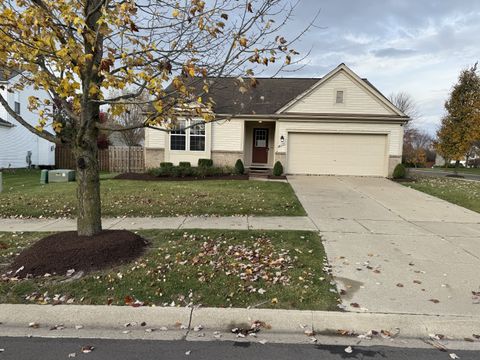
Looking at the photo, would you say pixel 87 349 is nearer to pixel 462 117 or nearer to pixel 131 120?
pixel 462 117

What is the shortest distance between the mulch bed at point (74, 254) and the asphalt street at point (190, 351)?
1.49 meters

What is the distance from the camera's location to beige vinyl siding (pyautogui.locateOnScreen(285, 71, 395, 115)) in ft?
58.0

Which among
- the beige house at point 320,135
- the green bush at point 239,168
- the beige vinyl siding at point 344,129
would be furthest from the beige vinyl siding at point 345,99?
the green bush at point 239,168

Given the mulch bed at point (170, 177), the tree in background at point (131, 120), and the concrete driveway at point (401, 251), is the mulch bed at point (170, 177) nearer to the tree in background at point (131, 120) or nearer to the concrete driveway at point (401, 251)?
the tree in background at point (131, 120)

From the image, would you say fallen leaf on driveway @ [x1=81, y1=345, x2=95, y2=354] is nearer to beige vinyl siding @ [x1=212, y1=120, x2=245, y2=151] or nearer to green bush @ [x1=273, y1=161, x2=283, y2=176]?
green bush @ [x1=273, y1=161, x2=283, y2=176]

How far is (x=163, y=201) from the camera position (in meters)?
10.2

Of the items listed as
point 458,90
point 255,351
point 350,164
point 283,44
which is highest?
point 458,90

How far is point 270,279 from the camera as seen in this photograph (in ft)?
15.6

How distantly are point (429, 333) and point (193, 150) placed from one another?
53.4 feet

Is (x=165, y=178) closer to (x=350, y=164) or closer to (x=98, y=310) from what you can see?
(x=350, y=164)

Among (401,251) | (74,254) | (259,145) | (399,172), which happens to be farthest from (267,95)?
(74,254)

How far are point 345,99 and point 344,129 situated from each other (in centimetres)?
147

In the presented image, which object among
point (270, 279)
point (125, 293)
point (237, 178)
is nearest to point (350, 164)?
point (237, 178)

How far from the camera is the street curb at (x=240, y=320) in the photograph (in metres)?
3.69
